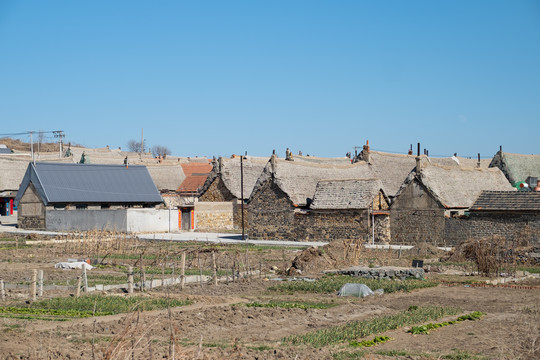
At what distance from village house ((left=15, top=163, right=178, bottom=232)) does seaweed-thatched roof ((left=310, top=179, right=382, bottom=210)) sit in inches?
517

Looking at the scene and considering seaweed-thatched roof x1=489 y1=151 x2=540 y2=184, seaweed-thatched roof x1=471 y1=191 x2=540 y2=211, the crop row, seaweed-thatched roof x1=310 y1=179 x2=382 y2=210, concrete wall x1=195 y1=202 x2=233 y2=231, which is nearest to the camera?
the crop row

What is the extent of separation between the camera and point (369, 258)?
113ft

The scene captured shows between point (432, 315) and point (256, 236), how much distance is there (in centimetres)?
2983

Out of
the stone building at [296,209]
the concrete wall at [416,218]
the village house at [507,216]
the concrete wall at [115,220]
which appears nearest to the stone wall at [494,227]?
the village house at [507,216]

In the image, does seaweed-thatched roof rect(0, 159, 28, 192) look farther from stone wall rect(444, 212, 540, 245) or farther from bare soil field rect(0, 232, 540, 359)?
stone wall rect(444, 212, 540, 245)

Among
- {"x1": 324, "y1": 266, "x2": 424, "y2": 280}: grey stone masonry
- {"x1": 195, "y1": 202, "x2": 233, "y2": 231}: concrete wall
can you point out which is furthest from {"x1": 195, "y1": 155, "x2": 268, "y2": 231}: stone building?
{"x1": 324, "y1": 266, "x2": 424, "y2": 280}: grey stone masonry

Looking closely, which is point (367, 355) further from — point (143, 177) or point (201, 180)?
point (201, 180)

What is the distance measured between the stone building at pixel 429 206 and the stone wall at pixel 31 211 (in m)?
26.6

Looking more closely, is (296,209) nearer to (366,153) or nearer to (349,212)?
(349,212)

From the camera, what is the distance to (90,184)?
2229 inches

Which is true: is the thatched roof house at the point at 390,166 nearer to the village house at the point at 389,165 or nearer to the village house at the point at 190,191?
the village house at the point at 389,165

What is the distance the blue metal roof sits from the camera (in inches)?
2136

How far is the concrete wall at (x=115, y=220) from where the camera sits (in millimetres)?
49375

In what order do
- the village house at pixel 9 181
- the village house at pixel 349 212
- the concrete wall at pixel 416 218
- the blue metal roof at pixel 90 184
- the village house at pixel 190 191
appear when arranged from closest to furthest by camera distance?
the concrete wall at pixel 416 218, the village house at pixel 349 212, the blue metal roof at pixel 90 184, the village house at pixel 190 191, the village house at pixel 9 181
